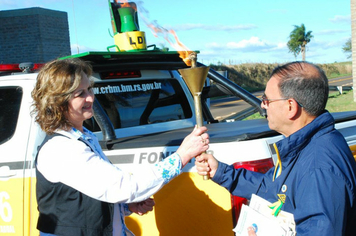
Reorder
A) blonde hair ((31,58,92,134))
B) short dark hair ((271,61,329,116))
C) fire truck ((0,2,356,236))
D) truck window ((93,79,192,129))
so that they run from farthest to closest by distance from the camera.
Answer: truck window ((93,79,192,129)) → fire truck ((0,2,356,236)) → blonde hair ((31,58,92,134)) → short dark hair ((271,61,329,116))

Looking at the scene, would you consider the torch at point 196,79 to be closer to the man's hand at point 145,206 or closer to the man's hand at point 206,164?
the man's hand at point 206,164

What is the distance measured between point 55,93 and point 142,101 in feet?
6.32

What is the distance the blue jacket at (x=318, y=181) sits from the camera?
4.94 ft

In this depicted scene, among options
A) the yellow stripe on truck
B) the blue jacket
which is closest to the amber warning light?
→ the yellow stripe on truck

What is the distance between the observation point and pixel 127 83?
386 centimetres

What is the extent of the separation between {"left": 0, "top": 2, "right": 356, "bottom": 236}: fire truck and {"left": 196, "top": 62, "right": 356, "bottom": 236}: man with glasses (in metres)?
0.32

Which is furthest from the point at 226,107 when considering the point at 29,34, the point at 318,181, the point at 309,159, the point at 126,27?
the point at 318,181

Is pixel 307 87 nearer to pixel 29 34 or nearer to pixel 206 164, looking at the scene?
pixel 206 164

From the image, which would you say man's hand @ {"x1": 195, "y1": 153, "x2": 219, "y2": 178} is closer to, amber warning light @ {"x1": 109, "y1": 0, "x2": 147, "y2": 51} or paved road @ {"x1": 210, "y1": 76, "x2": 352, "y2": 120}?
amber warning light @ {"x1": 109, "y1": 0, "x2": 147, "y2": 51}

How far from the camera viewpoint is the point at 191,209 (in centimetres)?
234

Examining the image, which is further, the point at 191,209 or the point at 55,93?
the point at 191,209

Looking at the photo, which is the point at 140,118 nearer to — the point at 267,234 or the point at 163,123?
the point at 163,123

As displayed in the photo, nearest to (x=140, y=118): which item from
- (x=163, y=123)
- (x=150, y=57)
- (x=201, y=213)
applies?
(x=163, y=123)

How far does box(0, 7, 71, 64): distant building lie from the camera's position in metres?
20.5
